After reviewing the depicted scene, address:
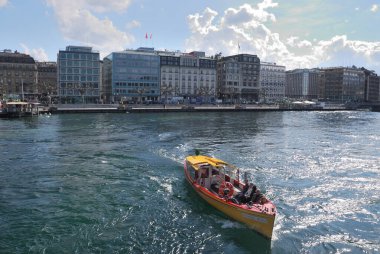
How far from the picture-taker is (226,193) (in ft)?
86.5

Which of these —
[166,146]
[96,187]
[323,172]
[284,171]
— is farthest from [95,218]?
[166,146]

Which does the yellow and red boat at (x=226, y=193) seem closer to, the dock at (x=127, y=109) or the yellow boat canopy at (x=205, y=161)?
the yellow boat canopy at (x=205, y=161)

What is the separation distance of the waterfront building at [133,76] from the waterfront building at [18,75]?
35.4 metres

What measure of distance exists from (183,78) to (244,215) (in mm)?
173640

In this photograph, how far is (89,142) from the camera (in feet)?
186

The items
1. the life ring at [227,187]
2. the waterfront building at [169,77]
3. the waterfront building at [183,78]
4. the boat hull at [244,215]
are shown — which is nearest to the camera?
A: the boat hull at [244,215]

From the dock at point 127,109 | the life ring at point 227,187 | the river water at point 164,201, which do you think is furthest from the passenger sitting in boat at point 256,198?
the dock at point 127,109

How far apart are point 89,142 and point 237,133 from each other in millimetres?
28788

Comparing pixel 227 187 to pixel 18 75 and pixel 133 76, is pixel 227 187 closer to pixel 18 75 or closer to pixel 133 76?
pixel 133 76

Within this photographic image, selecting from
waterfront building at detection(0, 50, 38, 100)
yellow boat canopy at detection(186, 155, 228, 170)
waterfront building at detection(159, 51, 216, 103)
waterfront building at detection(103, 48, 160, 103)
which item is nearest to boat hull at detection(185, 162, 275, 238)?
yellow boat canopy at detection(186, 155, 228, 170)

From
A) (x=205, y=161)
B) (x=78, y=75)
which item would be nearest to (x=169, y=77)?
(x=78, y=75)

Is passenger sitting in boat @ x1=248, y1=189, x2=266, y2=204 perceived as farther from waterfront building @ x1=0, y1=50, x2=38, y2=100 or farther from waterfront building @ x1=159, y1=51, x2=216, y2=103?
waterfront building @ x1=0, y1=50, x2=38, y2=100

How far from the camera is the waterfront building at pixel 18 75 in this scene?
172m

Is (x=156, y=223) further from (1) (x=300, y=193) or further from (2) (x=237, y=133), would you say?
(2) (x=237, y=133)
